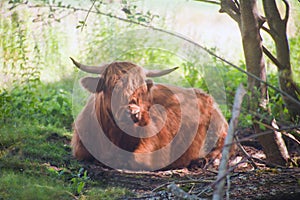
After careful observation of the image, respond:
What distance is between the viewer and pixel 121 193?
453 cm

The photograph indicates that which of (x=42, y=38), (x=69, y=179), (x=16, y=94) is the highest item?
(x=42, y=38)

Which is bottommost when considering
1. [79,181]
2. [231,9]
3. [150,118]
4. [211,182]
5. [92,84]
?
[79,181]

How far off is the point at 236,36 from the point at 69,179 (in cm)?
882

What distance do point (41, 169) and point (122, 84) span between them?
1204 millimetres

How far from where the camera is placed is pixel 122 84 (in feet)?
18.0

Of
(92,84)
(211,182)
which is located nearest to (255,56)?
(211,182)

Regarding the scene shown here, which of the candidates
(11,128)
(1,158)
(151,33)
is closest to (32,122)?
(11,128)

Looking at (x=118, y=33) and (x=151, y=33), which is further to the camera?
(x=118, y=33)

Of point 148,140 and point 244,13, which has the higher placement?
point 244,13

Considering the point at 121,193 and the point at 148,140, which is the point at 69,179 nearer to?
the point at 121,193

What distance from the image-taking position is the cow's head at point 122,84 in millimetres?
5406

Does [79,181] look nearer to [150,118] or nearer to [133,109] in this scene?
[133,109]

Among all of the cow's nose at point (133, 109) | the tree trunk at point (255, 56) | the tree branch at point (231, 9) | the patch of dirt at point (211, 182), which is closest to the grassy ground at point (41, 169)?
the patch of dirt at point (211, 182)

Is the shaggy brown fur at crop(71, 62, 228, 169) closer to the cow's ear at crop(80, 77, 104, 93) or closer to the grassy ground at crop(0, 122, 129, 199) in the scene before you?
the cow's ear at crop(80, 77, 104, 93)
